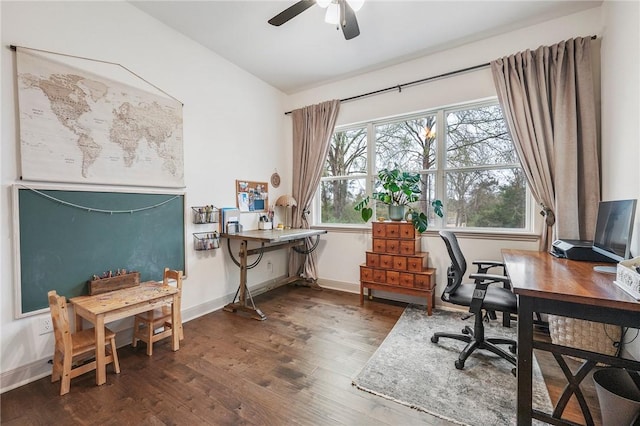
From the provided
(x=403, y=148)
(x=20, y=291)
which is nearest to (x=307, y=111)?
(x=403, y=148)

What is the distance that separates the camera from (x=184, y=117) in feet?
9.38

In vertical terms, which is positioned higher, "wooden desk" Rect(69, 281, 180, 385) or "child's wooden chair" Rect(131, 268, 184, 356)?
"wooden desk" Rect(69, 281, 180, 385)

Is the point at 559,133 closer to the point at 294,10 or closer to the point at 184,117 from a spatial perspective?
the point at 294,10

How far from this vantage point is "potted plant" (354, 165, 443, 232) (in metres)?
3.07

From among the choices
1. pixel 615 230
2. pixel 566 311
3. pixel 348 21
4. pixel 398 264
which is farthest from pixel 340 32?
pixel 566 311

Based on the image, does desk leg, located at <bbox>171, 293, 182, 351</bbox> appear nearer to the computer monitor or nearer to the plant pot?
the plant pot

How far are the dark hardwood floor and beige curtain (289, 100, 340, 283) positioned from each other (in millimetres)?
1516

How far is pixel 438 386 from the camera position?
1778 millimetres

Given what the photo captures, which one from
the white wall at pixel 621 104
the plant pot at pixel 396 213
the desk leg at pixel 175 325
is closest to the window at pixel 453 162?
the plant pot at pixel 396 213

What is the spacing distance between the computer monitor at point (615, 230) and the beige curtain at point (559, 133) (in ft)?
1.93

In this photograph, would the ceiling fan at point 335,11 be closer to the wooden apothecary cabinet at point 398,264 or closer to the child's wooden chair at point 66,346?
the wooden apothecary cabinet at point 398,264

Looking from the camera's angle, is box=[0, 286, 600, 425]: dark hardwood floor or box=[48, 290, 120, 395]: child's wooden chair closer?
box=[0, 286, 600, 425]: dark hardwood floor

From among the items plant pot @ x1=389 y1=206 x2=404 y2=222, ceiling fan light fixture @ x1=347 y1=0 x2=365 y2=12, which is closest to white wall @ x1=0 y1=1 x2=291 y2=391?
plant pot @ x1=389 y1=206 x2=404 y2=222

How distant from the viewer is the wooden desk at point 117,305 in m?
1.82
